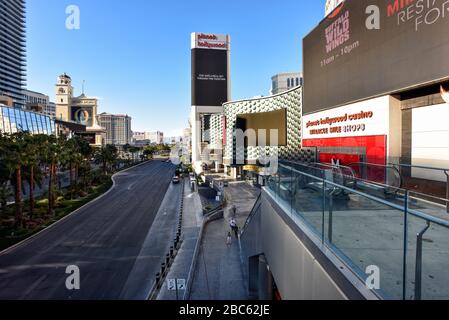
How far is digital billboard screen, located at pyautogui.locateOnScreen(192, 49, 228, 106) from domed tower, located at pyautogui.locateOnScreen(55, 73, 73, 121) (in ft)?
262

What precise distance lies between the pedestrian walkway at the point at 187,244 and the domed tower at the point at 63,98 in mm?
116388

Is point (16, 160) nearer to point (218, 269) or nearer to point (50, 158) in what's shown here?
point (50, 158)

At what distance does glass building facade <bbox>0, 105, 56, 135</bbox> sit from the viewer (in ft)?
206

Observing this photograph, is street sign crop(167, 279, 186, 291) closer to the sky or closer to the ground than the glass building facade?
closer to the ground

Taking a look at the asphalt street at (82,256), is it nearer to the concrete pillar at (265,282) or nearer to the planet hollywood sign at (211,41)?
the concrete pillar at (265,282)

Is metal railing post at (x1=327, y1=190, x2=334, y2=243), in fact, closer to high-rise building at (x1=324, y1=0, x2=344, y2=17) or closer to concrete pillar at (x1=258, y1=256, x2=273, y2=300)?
concrete pillar at (x1=258, y1=256, x2=273, y2=300)

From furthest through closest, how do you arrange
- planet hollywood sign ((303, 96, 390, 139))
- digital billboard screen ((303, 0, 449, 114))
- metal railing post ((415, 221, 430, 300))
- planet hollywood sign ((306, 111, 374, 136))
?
planet hollywood sign ((306, 111, 374, 136)), planet hollywood sign ((303, 96, 390, 139)), digital billboard screen ((303, 0, 449, 114)), metal railing post ((415, 221, 430, 300))

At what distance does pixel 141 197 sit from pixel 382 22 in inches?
1470

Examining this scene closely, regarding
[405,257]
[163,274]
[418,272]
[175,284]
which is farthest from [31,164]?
[418,272]

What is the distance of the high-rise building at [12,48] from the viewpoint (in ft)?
428

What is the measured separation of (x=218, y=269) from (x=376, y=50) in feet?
51.8

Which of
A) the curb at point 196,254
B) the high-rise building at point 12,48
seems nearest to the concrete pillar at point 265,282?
the curb at point 196,254

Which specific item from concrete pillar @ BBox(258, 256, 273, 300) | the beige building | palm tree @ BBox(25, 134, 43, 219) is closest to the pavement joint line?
concrete pillar @ BBox(258, 256, 273, 300)

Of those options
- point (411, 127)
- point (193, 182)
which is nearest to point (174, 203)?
point (193, 182)
